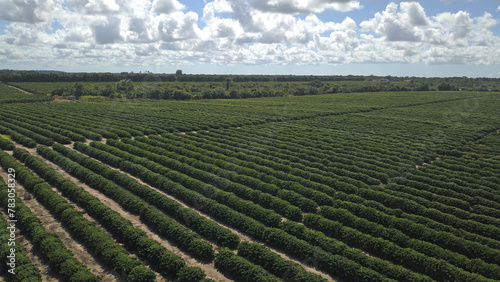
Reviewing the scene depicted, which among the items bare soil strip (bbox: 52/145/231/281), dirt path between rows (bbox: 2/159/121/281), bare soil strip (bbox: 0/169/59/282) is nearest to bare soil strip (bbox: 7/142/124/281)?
dirt path between rows (bbox: 2/159/121/281)

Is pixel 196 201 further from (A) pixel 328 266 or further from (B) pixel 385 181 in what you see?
(B) pixel 385 181

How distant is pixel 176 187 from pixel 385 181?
1763cm

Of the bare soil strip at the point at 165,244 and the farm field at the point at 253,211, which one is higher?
Result: the farm field at the point at 253,211

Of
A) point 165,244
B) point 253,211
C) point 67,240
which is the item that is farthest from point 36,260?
point 253,211

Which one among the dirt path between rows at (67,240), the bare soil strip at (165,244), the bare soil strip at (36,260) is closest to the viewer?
the bare soil strip at (36,260)

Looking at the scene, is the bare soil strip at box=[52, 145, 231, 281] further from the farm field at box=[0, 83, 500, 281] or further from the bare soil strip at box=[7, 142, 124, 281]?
the bare soil strip at box=[7, 142, 124, 281]

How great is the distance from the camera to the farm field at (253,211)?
1527 centimetres

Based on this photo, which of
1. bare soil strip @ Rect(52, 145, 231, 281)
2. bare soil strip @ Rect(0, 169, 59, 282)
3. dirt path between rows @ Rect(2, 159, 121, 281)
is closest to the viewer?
bare soil strip @ Rect(0, 169, 59, 282)

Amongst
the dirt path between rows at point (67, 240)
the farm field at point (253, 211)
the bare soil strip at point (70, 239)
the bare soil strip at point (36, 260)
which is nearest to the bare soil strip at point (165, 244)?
the farm field at point (253, 211)

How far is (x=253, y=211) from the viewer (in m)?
20.6

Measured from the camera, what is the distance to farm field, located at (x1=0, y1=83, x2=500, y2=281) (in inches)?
601

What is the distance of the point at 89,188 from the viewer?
82.3 feet

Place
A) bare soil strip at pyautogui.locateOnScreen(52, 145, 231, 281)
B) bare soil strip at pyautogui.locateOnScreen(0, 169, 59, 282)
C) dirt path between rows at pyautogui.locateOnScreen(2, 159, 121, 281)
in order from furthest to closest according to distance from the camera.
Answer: bare soil strip at pyautogui.locateOnScreen(52, 145, 231, 281) < dirt path between rows at pyautogui.locateOnScreen(2, 159, 121, 281) < bare soil strip at pyautogui.locateOnScreen(0, 169, 59, 282)

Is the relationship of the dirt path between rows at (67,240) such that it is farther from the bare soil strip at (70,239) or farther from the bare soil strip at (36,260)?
the bare soil strip at (36,260)
